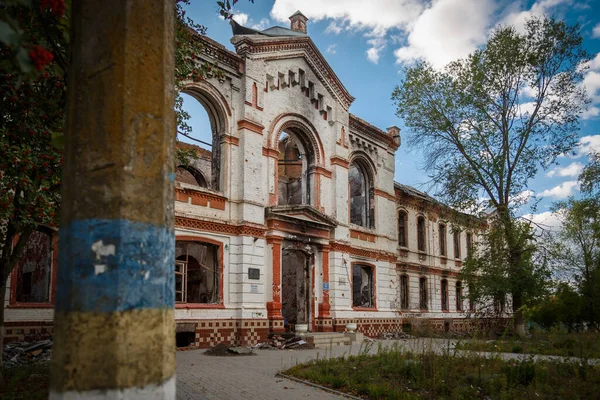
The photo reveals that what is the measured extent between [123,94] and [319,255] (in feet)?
55.3

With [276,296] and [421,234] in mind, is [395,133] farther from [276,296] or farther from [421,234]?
[276,296]

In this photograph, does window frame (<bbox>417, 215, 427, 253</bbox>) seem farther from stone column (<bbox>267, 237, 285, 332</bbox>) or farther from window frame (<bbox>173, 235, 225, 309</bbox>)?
window frame (<bbox>173, 235, 225, 309</bbox>)

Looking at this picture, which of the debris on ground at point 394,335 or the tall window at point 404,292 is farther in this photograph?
the tall window at point 404,292

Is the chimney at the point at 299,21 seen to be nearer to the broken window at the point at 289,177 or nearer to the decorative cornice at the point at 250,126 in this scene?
the broken window at the point at 289,177

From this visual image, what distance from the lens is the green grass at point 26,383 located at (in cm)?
637

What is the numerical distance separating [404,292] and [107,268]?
80.1 feet

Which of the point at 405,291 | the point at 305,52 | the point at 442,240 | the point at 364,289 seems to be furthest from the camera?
the point at 442,240

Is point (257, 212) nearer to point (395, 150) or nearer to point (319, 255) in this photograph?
point (319, 255)

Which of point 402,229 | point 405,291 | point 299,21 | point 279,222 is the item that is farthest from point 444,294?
point 299,21

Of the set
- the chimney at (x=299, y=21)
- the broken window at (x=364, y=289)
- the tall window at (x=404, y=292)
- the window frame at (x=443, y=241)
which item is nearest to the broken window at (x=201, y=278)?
the broken window at (x=364, y=289)

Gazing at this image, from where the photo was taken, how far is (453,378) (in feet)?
26.6

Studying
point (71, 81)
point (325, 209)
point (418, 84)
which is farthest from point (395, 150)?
point (71, 81)

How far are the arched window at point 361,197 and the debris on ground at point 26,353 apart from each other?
50.0ft

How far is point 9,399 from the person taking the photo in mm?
6105
